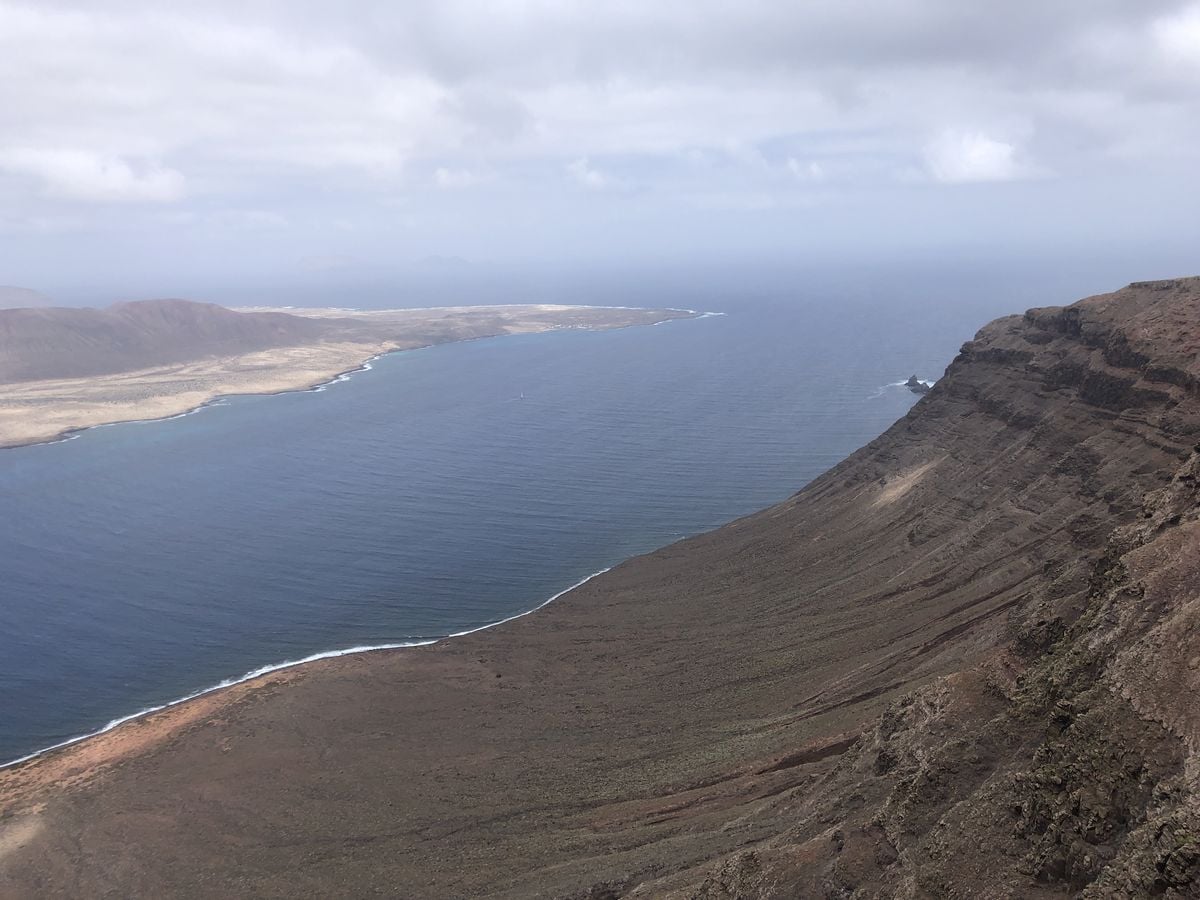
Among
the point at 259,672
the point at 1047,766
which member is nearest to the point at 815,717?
the point at 1047,766

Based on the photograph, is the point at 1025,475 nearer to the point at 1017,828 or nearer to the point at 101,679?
the point at 1017,828

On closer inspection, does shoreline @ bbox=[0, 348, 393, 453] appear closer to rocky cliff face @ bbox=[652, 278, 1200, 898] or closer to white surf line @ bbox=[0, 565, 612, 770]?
white surf line @ bbox=[0, 565, 612, 770]

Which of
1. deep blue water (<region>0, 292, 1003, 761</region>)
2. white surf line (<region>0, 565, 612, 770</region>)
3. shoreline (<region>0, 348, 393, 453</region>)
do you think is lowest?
white surf line (<region>0, 565, 612, 770</region>)

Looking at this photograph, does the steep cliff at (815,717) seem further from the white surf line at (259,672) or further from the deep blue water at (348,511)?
the deep blue water at (348,511)

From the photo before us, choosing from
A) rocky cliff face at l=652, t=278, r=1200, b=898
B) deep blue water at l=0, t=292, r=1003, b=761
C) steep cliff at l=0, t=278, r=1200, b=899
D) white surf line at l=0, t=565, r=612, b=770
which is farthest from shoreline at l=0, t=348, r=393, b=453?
rocky cliff face at l=652, t=278, r=1200, b=898

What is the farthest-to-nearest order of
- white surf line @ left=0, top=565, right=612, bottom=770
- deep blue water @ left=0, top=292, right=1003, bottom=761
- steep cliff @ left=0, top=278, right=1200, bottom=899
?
deep blue water @ left=0, top=292, right=1003, bottom=761 < white surf line @ left=0, top=565, right=612, bottom=770 < steep cliff @ left=0, top=278, right=1200, bottom=899

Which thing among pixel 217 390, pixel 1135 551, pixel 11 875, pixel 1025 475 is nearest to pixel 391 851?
pixel 11 875

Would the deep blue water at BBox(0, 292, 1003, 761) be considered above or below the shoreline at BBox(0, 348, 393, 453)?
below
